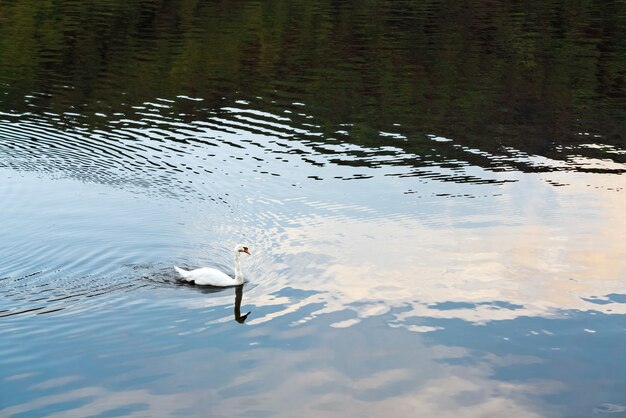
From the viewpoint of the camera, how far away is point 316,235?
1185 inches

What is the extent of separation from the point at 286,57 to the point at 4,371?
→ 4715cm

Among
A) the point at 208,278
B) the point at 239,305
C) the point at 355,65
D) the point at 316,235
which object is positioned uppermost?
the point at 355,65

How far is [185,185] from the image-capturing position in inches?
1399

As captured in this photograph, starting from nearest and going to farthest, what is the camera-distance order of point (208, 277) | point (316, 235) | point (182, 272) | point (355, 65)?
point (208, 277), point (182, 272), point (316, 235), point (355, 65)

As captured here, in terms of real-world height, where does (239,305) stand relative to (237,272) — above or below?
below

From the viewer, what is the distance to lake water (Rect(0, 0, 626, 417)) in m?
20.5

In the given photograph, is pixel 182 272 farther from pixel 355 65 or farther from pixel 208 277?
pixel 355 65

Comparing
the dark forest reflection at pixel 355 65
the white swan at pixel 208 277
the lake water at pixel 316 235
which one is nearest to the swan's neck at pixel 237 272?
the white swan at pixel 208 277

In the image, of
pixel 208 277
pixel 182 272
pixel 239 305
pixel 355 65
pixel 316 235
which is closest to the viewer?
pixel 239 305

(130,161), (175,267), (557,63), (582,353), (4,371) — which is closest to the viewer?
(4,371)

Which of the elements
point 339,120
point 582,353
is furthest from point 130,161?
point 582,353

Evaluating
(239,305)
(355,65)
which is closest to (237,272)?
(239,305)

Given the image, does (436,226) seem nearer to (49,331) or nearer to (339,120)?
(49,331)

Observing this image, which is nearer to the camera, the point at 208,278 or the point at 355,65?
the point at 208,278
